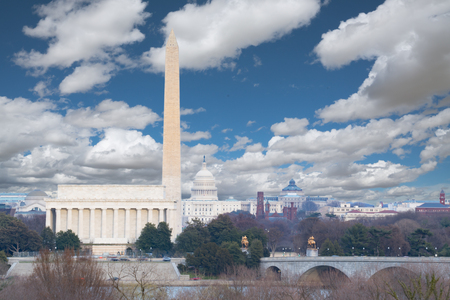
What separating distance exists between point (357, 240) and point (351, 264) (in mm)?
14998

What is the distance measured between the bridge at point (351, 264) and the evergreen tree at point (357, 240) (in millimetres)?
10632

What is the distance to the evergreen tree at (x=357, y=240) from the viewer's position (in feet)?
249

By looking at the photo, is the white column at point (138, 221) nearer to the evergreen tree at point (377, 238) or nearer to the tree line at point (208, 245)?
the tree line at point (208, 245)

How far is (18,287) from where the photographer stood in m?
42.4

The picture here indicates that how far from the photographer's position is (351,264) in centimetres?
6216

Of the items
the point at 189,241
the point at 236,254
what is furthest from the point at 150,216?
the point at 236,254

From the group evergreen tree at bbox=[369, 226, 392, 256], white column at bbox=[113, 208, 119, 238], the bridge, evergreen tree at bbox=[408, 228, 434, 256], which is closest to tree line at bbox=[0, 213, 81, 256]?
white column at bbox=[113, 208, 119, 238]

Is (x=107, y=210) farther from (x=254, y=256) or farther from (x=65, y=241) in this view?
(x=254, y=256)

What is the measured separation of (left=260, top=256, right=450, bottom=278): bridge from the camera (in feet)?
187

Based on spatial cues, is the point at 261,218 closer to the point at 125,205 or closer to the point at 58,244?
the point at 125,205

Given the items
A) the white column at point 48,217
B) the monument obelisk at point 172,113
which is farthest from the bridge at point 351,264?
the white column at point 48,217

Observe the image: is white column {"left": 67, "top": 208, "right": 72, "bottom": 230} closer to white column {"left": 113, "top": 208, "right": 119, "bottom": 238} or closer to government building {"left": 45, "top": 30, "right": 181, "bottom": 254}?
government building {"left": 45, "top": 30, "right": 181, "bottom": 254}

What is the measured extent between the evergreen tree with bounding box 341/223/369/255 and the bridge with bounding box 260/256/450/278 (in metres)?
10.6

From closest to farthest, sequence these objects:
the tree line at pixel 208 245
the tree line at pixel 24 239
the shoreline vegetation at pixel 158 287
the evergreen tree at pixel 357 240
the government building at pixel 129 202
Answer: the shoreline vegetation at pixel 158 287 → the tree line at pixel 208 245 → the tree line at pixel 24 239 → the evergreen tree at pixel 357 240 → the government building at pixel 129 202
